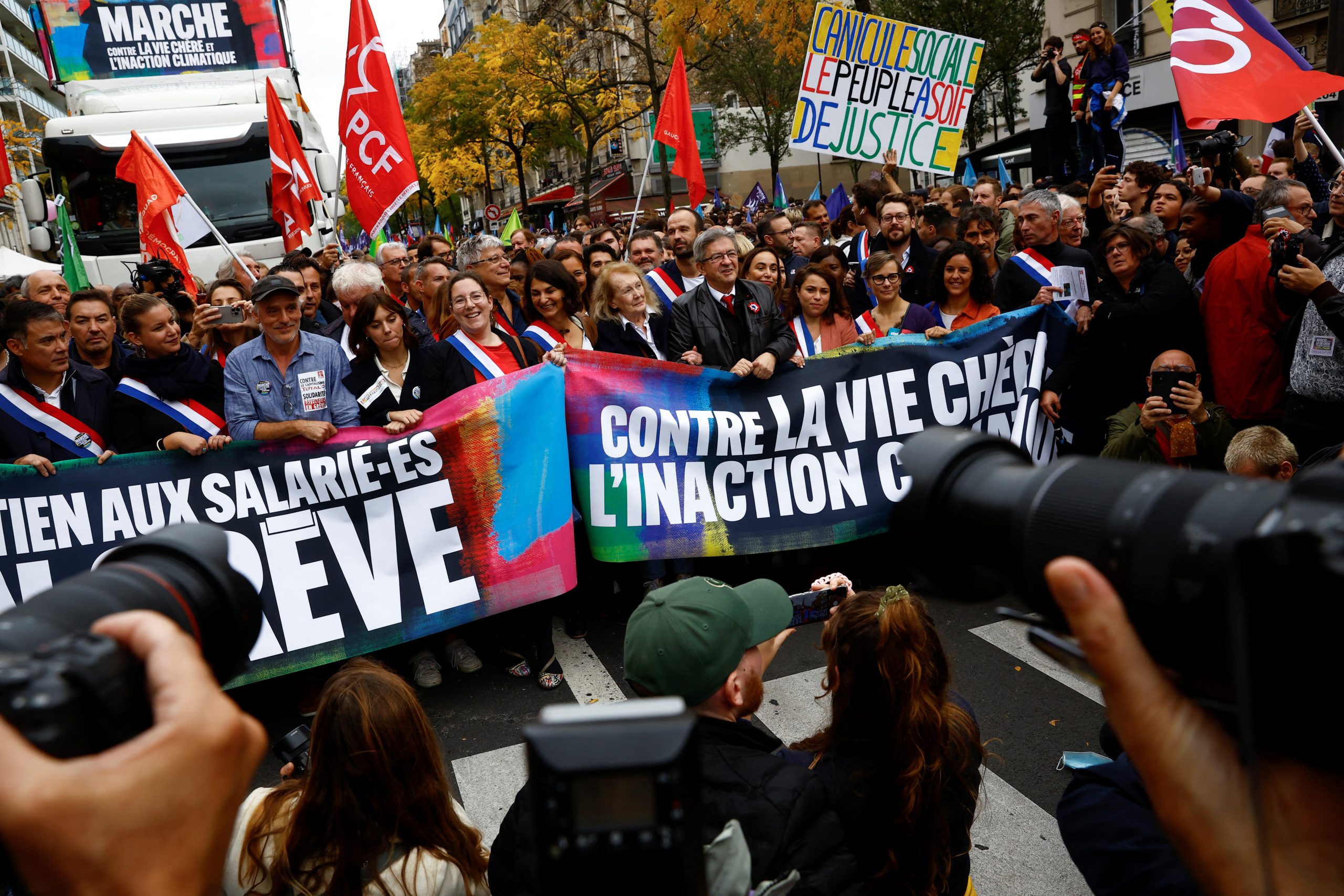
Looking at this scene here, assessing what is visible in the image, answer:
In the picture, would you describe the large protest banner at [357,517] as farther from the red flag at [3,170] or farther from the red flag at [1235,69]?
the red flag at [3,170]

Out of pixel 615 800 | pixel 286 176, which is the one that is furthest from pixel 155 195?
pixel 615 800

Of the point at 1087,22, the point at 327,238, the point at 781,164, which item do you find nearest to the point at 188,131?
the point at 327,238

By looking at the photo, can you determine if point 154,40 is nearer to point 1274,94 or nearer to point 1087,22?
point 1274,94

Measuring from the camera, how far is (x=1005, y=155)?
2464 centimetres

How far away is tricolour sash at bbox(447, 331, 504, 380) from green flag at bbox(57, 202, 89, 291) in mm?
8642

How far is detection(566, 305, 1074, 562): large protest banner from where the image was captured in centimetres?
504

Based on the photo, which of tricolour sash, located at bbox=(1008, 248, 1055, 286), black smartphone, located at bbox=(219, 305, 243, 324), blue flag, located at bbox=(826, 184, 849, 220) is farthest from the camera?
blue flag, located at bbox=(826, 184, 849, 220)

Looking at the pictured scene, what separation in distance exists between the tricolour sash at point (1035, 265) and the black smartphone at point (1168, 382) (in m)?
1.80

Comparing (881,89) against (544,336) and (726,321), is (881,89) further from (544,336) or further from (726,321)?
(544,336)

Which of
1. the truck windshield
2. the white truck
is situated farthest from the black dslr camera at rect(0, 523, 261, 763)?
the truck windshield

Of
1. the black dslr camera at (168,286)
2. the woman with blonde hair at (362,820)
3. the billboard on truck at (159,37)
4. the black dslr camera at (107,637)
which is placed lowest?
the woman with blonde hair at (362,820)

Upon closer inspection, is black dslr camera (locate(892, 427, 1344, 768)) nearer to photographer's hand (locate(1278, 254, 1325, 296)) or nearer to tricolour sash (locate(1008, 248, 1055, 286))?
photographer's hand (locate(1278, 254, 1325, 296))

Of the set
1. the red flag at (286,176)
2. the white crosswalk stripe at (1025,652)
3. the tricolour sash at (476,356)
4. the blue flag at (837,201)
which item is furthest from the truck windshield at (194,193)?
the white crosswalk stripe at (1025,652)

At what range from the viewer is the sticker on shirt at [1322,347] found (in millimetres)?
4258
